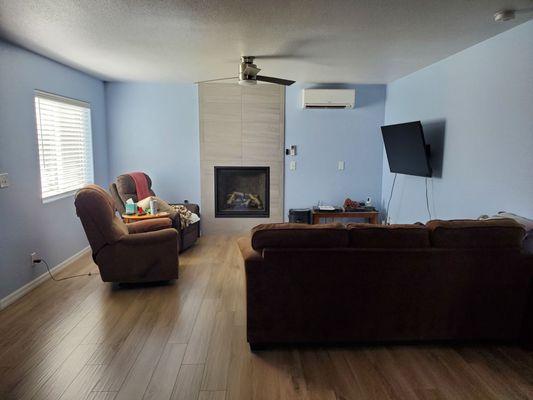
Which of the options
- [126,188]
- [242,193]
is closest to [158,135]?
[126,188]

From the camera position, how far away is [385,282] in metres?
2.61

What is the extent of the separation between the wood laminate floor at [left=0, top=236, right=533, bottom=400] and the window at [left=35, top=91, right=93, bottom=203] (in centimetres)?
151

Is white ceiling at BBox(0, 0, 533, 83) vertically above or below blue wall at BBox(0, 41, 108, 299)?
above

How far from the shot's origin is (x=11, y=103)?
352cm

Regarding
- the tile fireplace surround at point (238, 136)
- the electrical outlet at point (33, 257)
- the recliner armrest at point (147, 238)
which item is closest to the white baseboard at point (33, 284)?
the electrical outlet at point (33, 257)

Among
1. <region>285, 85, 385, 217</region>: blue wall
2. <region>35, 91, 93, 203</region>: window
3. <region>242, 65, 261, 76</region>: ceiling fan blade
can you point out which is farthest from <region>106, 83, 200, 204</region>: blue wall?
<region>242, 65, 261, 76</region>: ceiling fan blade

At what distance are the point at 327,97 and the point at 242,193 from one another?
198cm

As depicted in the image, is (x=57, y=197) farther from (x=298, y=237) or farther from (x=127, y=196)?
(x=298, y=237)

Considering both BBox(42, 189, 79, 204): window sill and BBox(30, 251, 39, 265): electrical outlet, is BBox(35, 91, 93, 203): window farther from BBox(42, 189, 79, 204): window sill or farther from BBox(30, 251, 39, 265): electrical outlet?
BBox(30, 251, 39, 265): electrical outlet

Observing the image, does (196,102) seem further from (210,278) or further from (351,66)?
(210,278)

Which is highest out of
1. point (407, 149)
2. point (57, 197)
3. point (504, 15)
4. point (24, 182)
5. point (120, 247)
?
point (504, 15)

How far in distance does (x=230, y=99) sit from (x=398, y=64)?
2542mm

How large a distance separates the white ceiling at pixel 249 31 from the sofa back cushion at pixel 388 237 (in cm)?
149

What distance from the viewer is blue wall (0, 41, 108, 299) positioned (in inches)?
135
